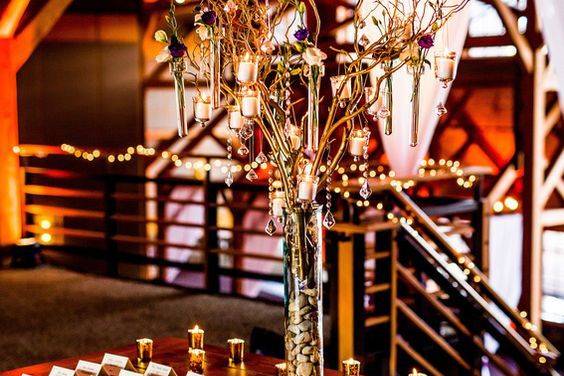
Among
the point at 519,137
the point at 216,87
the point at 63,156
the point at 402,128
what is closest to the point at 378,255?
the point at 402,128

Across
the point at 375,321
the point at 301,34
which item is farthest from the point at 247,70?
the point at 375,321

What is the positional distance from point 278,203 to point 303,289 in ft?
0.73

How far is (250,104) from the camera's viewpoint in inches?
72.0

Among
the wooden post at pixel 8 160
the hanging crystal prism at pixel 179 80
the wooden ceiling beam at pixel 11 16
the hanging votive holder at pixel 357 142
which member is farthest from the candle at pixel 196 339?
the wooden ceiling beam at pixel 11 16

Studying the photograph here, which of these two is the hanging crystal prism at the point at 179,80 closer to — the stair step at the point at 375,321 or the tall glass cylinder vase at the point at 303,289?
the tall glass cylinder vase at the point at 303,289

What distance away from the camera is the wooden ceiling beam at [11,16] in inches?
270

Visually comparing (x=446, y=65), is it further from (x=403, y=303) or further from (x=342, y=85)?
Answer: (x=403, y=303)

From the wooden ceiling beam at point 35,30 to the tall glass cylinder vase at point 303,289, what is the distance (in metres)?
5.73

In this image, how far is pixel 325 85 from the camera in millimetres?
8906

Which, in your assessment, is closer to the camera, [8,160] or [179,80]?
[179,80]

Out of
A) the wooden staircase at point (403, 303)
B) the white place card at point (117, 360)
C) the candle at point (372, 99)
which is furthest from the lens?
the wooden staircase at point (403, 303)

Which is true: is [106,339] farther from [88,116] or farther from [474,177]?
[88,116]

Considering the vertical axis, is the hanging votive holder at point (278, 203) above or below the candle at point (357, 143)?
below

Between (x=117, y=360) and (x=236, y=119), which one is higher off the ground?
(x=236, y=119)
